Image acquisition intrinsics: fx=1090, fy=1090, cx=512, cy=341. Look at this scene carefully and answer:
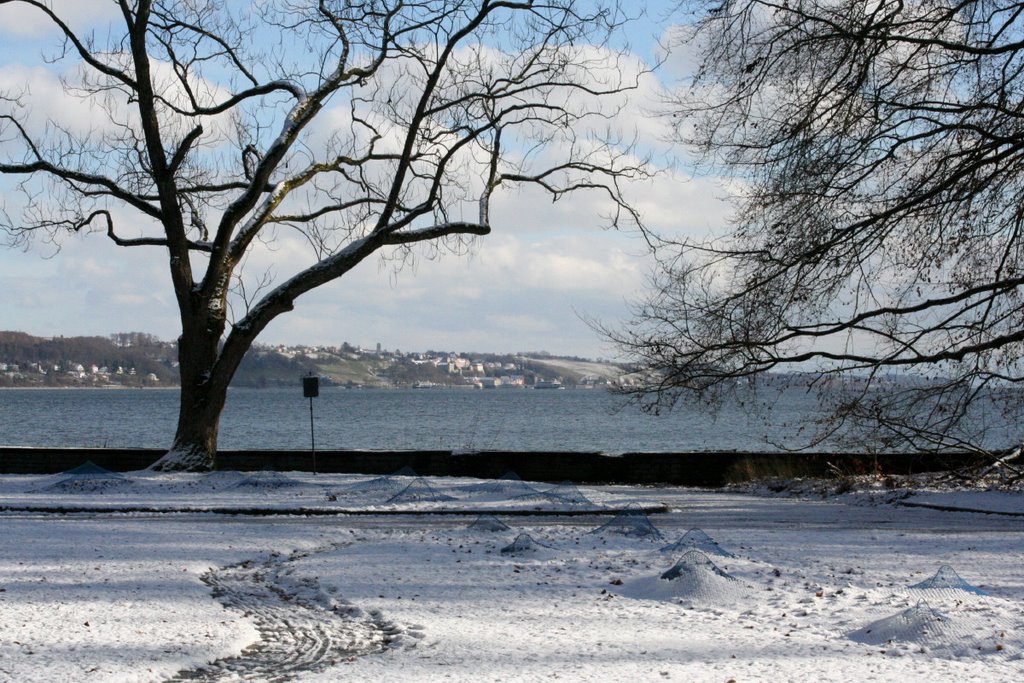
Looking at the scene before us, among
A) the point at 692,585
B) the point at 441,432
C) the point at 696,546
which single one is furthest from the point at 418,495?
the point at 441,432

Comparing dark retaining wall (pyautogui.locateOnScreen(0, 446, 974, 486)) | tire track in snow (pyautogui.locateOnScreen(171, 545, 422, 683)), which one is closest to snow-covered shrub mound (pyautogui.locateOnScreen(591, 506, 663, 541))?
tire track in snow (pyautogui.locateOnScreen(171, 545, 422, 683))

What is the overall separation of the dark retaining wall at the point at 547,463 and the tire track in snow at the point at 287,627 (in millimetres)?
14402

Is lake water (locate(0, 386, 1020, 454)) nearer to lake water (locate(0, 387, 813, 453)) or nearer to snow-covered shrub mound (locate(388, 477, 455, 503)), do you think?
lake water (locate(0, 387, 813, 453))

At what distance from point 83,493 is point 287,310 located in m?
6.16

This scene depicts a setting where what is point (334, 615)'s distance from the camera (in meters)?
9.59

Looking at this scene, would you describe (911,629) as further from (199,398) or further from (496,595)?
(199,398)

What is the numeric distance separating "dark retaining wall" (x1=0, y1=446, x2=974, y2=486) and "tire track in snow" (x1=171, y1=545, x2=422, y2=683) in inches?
567

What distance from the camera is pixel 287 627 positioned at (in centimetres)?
912

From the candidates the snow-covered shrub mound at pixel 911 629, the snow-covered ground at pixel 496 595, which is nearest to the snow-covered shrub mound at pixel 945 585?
the snow-covered ground at pixel 496 595

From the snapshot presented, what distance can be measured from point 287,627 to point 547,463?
17.6 metres

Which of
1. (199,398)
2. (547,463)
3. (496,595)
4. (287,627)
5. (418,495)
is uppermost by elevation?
(199,398)

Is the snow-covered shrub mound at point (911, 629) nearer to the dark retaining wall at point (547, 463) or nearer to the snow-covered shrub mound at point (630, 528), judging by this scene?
the snow-covered shrub mound at point (630, 528)

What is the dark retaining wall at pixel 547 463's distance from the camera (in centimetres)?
2575

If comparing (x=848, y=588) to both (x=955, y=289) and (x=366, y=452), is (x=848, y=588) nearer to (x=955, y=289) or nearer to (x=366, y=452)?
(x=955, y=289)
